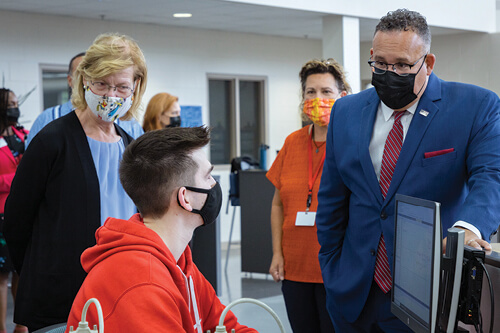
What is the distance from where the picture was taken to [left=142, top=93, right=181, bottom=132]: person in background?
5.14 meters

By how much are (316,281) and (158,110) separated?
2.82 metres

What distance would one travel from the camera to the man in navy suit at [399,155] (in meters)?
1.88

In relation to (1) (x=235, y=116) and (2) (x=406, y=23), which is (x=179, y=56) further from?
(2) (x=406, y=23)

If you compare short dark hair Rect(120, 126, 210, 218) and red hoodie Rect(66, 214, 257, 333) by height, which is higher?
short dark hair Rect(120, 126, 210, 218)

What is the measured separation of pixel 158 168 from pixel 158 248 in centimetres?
23

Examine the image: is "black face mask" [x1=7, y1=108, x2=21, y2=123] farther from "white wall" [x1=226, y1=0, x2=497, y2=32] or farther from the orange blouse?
"white wall" [x1=226, y1=0, x2=497, y2=32]

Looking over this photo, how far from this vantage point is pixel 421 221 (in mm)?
1437

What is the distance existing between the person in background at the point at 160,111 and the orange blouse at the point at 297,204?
2364mm

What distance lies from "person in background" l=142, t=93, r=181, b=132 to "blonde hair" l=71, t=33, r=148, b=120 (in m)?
2.67

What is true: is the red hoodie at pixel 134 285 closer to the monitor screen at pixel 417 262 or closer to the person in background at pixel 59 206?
the monitor screen at pixel 417 262

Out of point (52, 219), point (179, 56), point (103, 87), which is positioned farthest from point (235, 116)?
point (52, 219)

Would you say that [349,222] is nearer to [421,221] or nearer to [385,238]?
[385,238]

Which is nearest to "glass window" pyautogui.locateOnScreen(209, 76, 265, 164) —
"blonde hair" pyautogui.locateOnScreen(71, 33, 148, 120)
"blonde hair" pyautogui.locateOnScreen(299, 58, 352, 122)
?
"blonde hair" pyautogui.locateOnScreen(299, 58, 352, 122)

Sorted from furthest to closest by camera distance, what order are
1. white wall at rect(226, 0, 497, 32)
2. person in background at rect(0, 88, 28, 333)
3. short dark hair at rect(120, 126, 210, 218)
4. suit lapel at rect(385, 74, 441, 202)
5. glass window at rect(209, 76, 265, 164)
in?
glass window at rect(209, 76, 265, 164) → white wall at rect(226, 0, 497, 32) → person in background at rect(0, 88, 28, 333) → suit lapel at rect(385, 74, 441, 202) → short dark hair at rect(120, 126, 210, 218)
